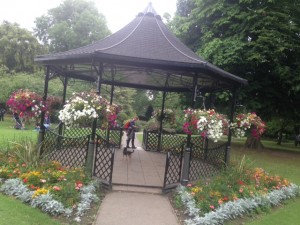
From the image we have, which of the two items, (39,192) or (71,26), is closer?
(39,192)

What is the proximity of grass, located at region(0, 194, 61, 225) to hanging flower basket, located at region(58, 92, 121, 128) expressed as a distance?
239cm

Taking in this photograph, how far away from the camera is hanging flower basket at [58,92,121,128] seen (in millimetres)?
7984

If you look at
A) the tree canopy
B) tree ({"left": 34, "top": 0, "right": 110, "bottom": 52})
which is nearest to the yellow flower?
the tree canopy

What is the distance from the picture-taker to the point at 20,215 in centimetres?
607

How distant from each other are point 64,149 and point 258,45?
11576 mm

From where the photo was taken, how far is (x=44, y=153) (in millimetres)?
9359

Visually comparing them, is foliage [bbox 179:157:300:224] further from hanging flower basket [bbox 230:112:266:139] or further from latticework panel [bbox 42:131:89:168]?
latticework panel [bbox 42:131:89:168]

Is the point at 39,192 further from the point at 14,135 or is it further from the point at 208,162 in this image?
the point at 208,162

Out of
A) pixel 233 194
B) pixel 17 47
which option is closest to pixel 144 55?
pixel 233 194

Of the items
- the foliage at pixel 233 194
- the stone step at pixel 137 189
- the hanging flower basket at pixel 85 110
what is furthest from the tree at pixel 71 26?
the foliage at pixel 233 194

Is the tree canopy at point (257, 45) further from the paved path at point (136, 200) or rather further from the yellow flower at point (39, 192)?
the yellow flower at point (39, 192)

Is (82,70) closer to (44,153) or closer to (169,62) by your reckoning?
(44,153)

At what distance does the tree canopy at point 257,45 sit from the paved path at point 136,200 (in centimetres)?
880

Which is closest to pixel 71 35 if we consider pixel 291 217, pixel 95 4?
pixel 95 4
